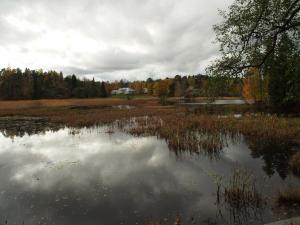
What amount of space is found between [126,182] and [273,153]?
11.7 m

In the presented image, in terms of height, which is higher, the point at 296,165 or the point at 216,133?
the point at 216,133

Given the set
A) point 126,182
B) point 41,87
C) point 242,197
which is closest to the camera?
point 242,197

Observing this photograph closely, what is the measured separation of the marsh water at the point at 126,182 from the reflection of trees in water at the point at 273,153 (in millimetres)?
65

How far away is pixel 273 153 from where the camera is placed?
2044cm

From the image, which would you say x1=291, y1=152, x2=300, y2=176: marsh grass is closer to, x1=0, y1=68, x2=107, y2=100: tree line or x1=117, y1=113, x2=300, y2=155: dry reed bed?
x1=117, y1=113, x2=300, y2=155: dry reed bed

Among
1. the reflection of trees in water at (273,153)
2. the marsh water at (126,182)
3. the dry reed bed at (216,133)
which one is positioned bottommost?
the marsh water at (126,182)

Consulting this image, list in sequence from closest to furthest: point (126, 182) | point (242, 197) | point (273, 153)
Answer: point (242, 197)
point (126, 182)
point (273, 153)

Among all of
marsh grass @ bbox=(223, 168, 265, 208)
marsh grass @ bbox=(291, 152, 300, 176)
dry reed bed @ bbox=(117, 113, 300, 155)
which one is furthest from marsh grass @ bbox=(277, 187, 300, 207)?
dry reed bed @ bbox=(117, 113, 300, 155)

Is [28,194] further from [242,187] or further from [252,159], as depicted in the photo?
[252,159]

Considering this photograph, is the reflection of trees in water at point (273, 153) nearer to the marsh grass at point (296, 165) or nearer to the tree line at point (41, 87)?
the marsh grass at point (296, 165)

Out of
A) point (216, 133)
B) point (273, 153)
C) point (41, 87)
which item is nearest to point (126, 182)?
point (273, 153)

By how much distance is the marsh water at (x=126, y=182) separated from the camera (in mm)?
11188

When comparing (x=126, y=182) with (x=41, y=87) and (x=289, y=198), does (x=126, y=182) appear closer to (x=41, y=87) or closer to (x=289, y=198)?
(x=289, y=198)

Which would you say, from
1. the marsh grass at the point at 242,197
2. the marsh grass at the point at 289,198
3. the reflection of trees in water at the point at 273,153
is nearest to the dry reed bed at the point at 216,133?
the reflection of trees in water at the point at 273,153
